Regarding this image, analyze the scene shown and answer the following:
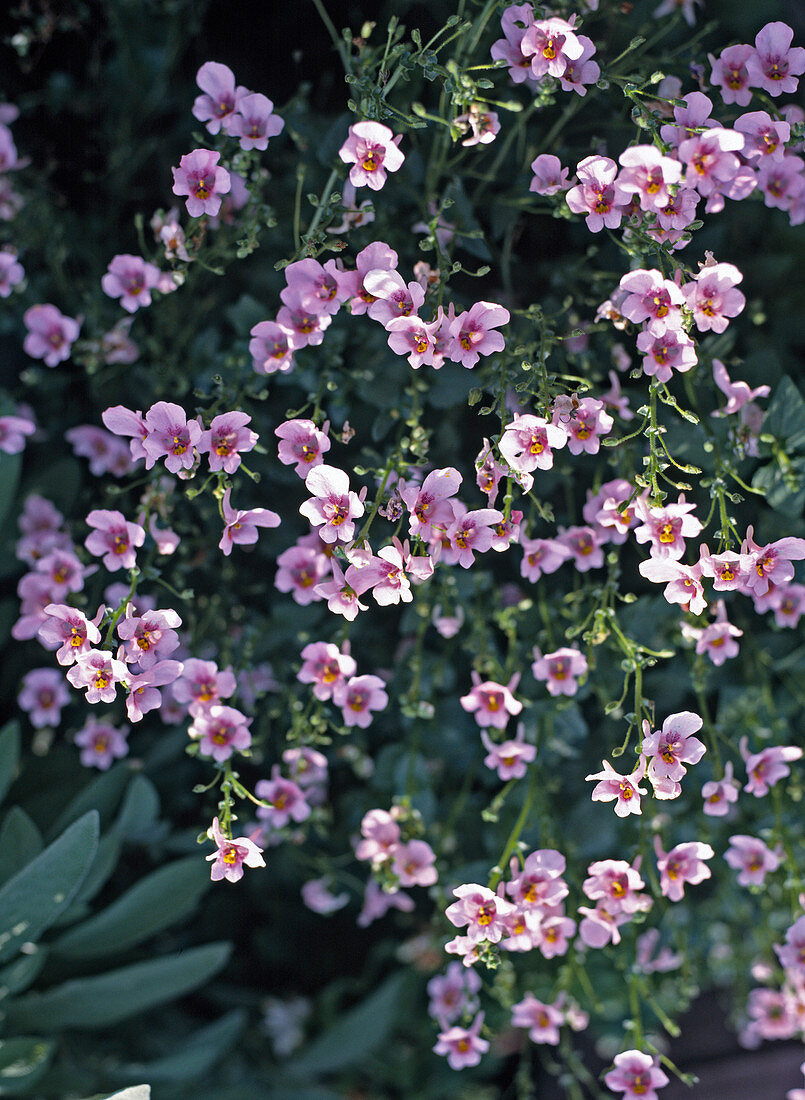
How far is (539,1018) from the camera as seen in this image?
896mm

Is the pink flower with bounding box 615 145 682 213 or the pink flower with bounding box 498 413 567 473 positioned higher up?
the pink flower with bounding box 615 145 682 213

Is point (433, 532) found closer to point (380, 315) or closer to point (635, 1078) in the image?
point (380, 315)

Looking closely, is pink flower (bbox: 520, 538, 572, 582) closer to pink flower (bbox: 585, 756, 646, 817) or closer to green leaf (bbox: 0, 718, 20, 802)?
pink flower (bbox: 585, 756, 646, 817)

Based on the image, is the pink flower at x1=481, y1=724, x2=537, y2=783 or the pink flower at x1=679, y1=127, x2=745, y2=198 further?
the pink flower at x1=481, y1=724, x2=537, y2=783

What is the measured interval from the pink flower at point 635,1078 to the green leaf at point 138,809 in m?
0.53

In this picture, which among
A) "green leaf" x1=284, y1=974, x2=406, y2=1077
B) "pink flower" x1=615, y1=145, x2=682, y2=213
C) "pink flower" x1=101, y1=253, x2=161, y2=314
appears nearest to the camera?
"pink flower" x1=615, y1=145, x2=682, y2=213

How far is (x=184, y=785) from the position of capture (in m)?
1.06

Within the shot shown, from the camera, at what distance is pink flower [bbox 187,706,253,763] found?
28.9 inches

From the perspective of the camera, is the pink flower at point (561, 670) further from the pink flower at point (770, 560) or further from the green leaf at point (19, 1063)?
the green leaf at point (19, 1063)

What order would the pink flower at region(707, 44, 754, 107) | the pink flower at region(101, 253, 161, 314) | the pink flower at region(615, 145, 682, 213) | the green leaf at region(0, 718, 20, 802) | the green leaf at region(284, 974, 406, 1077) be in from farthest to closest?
the green leaf at region(284, 974, 406, 1077) < the green leaf at region(0, 718, 20, 802) < the pink flower at region(101, 253, 161, 314) < the pink flower at region(707, 44, 754, 107) < the pink flower at region(615, 145, 682, 213)

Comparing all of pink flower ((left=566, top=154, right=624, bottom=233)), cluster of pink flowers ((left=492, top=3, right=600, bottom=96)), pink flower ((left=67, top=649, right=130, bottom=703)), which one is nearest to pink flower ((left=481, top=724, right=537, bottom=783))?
pink flower ((left=67, top=649, right=130, bottom=703))

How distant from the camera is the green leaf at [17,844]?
862mm

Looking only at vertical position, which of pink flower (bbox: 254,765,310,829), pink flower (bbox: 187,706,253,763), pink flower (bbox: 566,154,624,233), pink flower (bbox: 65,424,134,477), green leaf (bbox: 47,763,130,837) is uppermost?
pink flower (bbox: 566,154,624,233)

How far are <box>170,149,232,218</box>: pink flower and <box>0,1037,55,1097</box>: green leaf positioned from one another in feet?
2.64
